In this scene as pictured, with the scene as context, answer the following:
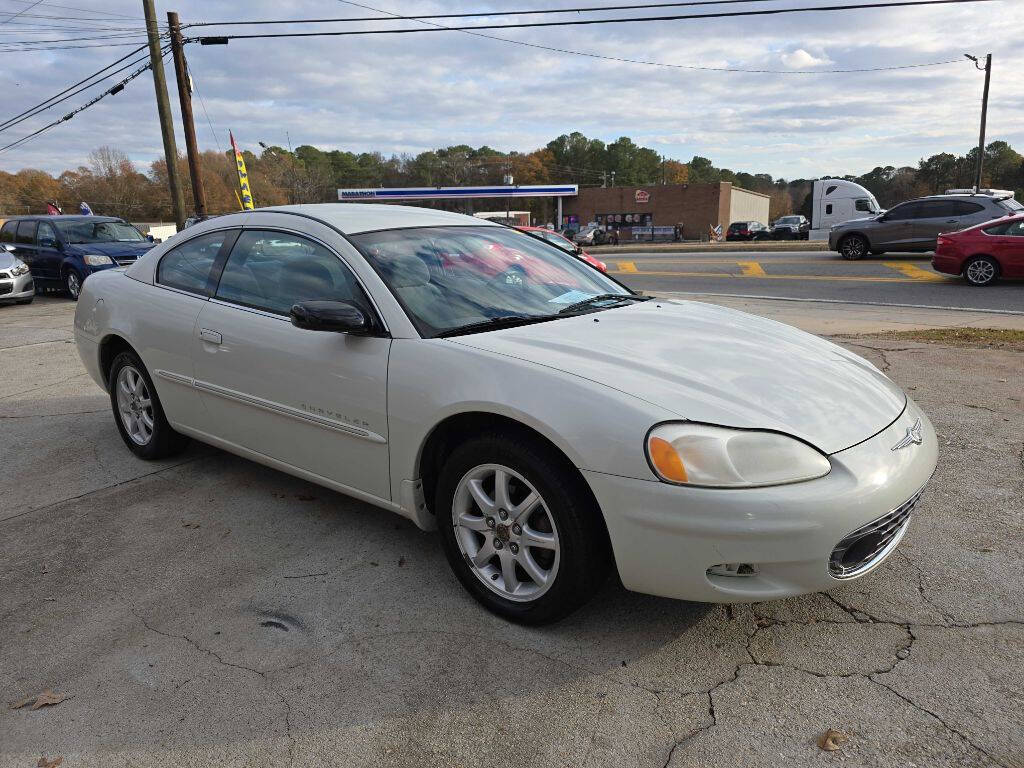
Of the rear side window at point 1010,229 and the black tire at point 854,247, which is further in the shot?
the black tire at point 854,247

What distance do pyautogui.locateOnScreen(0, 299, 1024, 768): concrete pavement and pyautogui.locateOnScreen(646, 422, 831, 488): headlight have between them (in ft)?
2.29

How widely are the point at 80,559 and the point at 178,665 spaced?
1.19 metres

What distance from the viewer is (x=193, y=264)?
4098 mm

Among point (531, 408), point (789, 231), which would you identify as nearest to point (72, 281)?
point (531, 408)

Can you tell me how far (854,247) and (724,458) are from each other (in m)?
19.2

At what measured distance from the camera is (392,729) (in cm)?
220

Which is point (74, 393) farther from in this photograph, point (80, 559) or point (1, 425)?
point (80, 559)

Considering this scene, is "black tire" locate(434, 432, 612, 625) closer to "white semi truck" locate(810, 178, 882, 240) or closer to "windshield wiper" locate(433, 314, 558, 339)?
"windshield wiper" locate(433, 314, 558, 339)

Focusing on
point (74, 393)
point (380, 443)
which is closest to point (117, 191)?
point (74, 393)

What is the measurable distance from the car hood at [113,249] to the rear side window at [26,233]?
1.48 meters

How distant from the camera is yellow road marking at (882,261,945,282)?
15.1 meters

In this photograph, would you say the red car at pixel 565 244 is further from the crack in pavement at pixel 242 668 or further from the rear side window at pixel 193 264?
the crack in pavement at pixel 242 668

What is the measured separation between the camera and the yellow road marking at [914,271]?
15059 mm

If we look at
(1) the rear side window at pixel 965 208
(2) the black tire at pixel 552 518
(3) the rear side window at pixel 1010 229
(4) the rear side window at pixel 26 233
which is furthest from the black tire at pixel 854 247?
(4) the rear side window at pixel 26 233
